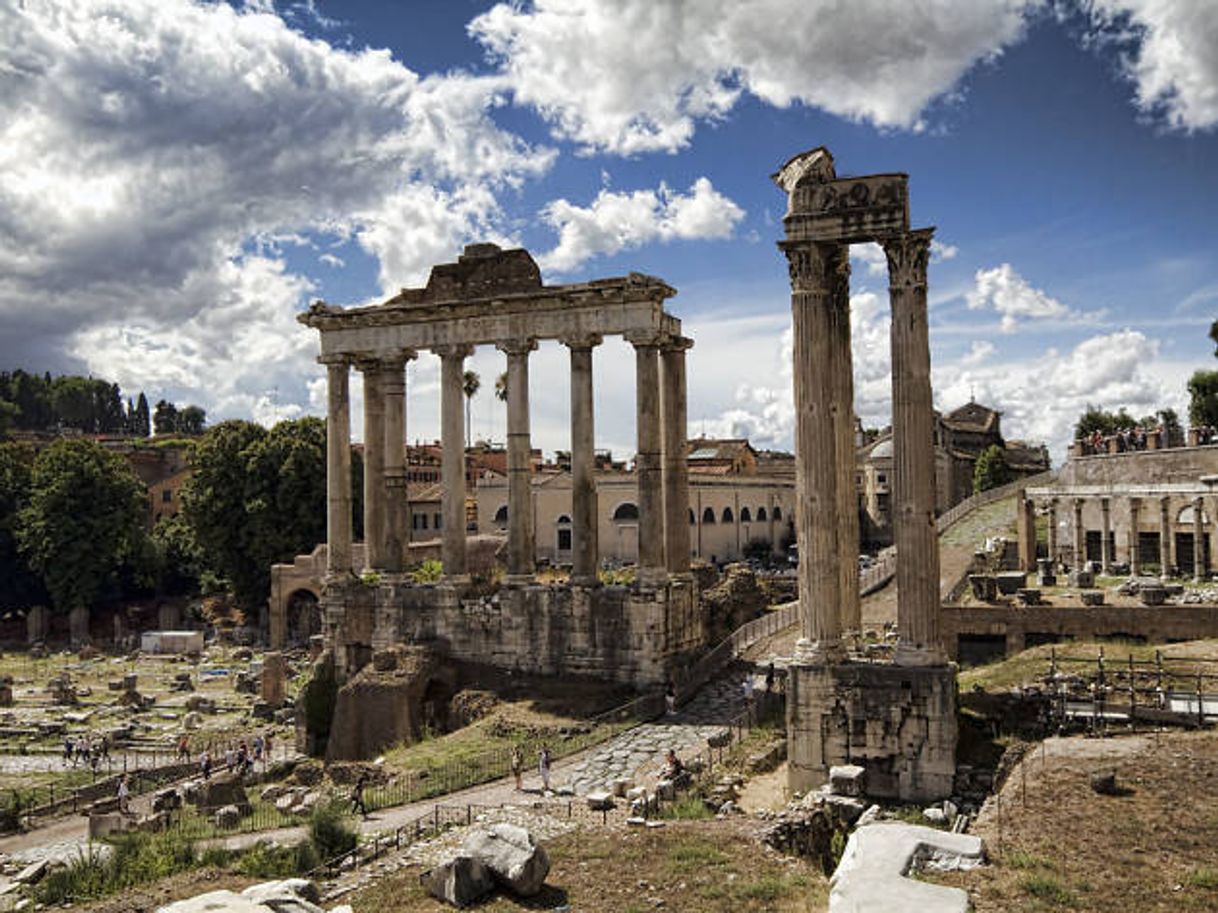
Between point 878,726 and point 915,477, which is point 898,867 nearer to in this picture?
point 878,726

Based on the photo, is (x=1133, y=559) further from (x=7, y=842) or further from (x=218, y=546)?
(x=218, y=546)

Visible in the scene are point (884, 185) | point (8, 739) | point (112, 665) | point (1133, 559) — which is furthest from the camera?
point (112, 665)

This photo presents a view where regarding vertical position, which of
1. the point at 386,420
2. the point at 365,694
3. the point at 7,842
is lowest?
the point at 7,842

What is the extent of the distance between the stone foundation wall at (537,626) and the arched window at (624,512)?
2710 cm

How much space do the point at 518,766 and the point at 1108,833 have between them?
11.3 m

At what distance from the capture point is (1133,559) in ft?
116

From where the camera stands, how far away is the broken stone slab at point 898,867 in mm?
10703

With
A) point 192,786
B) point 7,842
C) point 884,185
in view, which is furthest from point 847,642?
point 7,842

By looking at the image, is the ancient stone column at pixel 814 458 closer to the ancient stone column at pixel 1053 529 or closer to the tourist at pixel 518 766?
the tourist at pixel 518 766

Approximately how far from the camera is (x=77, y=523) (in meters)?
56.3

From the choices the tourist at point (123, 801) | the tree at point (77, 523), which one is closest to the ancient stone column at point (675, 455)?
the tourist at point (123, 801)

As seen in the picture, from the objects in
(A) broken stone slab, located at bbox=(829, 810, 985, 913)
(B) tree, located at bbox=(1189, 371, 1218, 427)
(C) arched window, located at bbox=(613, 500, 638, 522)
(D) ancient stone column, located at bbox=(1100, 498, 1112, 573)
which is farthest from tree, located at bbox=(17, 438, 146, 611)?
(B) tree, located at bbox=(1189, 371, 1218, 427)

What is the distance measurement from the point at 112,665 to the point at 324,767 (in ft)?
94.3

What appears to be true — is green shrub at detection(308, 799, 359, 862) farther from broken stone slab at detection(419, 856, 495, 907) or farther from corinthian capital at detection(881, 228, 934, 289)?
corinthian capital at detection(881, 228, 934, 289)
